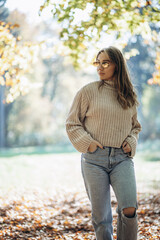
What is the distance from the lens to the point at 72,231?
505cm

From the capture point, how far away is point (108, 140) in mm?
3191

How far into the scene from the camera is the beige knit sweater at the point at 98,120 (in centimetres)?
322

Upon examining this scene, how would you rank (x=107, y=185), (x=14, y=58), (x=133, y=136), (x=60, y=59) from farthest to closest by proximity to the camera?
(x=60, y=59) < (x=14, y=58) < (x=133, y=136) < (x=107, y=185)

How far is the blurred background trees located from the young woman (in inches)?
39.3

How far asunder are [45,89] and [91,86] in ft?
105

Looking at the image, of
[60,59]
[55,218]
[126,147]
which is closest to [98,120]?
[126,147]

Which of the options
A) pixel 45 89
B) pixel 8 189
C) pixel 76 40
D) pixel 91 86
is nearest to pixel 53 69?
pixel 45 89

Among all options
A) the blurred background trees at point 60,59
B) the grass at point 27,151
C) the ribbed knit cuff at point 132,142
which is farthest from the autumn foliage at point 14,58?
the grass at point 27,151

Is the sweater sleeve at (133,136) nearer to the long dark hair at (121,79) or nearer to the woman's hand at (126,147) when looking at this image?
the woman's hand at (126,147)

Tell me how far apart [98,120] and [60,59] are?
30.4m

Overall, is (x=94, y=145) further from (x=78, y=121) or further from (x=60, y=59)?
(x=60, y=59)

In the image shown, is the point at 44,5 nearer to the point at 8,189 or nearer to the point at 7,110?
the point at 8,189

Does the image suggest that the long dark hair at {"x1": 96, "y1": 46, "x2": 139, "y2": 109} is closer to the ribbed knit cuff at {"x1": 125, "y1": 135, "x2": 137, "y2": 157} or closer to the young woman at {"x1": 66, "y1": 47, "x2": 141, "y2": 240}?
the young woman at {"x1": 66, "y1": 47, "x2": 141, "y2": 240}

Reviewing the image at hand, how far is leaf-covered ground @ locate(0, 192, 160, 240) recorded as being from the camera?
4754 mm
